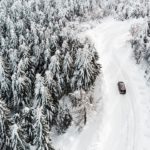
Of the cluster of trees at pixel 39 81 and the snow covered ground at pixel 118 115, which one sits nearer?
the cluster of trees at pixel 39 81

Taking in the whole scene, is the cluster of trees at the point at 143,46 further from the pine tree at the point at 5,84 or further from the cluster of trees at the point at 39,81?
the pine tree at the point at 5,84

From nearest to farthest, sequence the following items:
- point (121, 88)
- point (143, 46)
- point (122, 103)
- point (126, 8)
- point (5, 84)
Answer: point (122, 103), point (121, 88), point (5, 84), point (143, 46), point (126, 8)

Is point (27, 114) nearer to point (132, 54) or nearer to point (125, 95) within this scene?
point (125, 95)

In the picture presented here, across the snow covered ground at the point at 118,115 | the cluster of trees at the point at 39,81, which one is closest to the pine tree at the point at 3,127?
the cluster of trees at the point at 39,81

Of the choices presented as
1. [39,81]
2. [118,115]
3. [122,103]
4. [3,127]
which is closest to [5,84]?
[39,81]

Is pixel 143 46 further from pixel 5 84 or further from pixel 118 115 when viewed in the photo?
pixel 5 84

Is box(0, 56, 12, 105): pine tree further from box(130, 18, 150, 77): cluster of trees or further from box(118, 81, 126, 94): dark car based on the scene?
box(130, 18, 150, 77): cluster of trees
